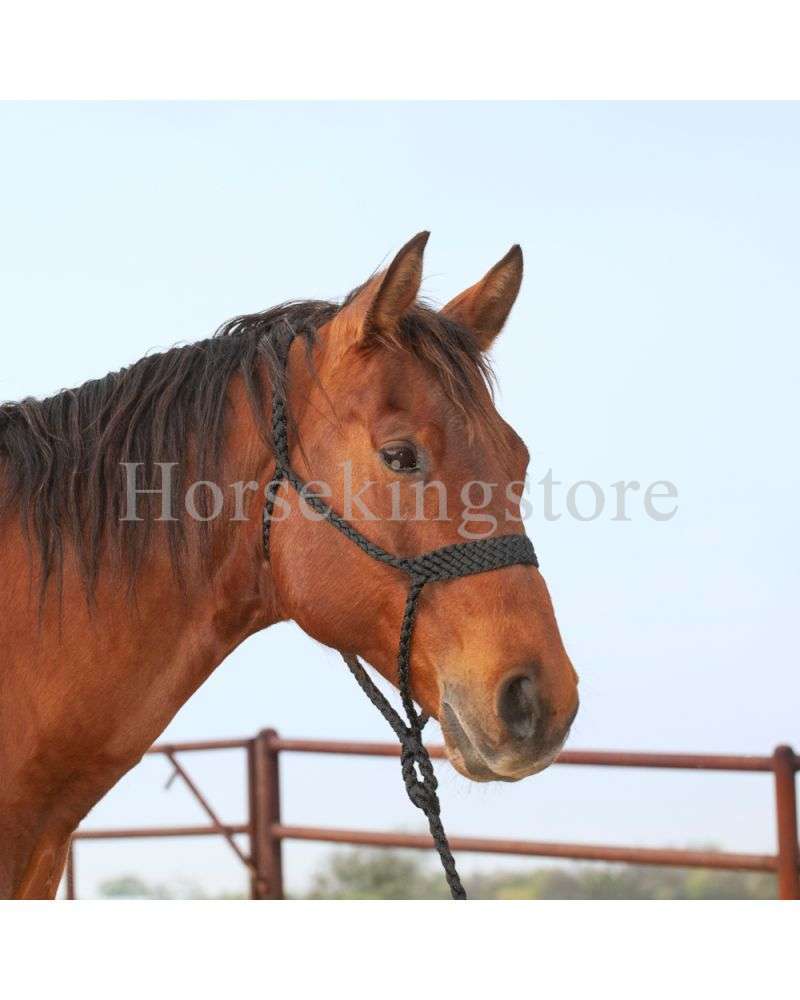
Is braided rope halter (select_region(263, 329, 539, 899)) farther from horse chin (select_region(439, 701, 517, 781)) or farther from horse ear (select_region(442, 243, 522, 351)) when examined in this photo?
horse ear (select_region(442, 243, 522, 351))

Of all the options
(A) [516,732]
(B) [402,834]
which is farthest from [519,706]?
(B) [402,834]

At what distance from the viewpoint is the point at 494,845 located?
20.0 ft

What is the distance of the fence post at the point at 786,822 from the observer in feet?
17.2

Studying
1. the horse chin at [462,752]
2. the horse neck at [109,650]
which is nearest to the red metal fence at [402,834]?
the horse neck at [109,650]

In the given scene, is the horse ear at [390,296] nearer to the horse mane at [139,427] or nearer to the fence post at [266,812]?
the horse mane at [139,427]

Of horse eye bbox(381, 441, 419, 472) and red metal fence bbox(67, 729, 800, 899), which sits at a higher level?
horse eye bbox(381, 441, 419, 472)

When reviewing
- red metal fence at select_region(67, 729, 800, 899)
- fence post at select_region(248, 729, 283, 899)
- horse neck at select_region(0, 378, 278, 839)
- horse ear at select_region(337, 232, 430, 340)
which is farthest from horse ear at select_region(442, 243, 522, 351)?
fence post at select_region(248, 729, 283, 899)

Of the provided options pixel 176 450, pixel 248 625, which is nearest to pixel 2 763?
pixel 248 625

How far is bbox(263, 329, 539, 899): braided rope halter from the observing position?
7.51ft

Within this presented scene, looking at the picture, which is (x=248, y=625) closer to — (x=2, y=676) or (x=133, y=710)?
(x=133, y=710)

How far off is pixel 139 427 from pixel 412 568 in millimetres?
808

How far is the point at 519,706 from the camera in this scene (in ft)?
7.14

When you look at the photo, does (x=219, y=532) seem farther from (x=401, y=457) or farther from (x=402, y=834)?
(x=402, y=834)

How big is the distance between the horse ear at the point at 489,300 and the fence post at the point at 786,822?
337 centimetres
